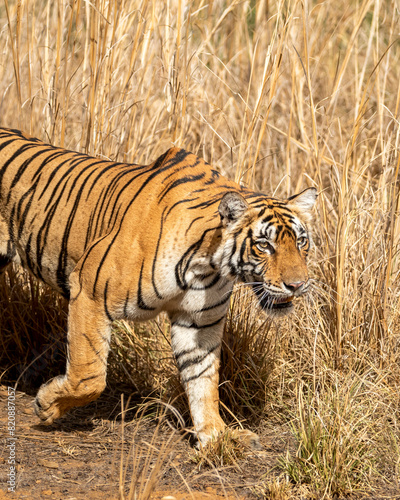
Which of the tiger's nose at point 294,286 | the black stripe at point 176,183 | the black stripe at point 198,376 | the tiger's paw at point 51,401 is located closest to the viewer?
the tiger's nose at point 294,286

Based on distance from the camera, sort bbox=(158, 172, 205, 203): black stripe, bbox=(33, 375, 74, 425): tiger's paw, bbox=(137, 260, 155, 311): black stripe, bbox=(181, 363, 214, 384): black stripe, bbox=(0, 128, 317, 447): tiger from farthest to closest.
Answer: bbox=(181, 363, 214, 384): black stripe, bbox=(33, 375, 74, 425): tiger's paw, bbox=(158, 172, 205, 203): black stripe, bbox=(137, 260, 155, 311): black stripe, bbox=(0, 128, 317, 447): tiger

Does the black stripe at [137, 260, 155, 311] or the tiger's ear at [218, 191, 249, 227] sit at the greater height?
the tiger's ear at [218, 191, 249, 227]

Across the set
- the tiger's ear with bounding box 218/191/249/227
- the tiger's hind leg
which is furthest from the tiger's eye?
the tiger's hind leg

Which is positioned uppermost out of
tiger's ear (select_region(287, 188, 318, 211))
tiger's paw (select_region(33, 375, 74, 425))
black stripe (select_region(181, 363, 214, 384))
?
tiger's ear (select_region(287, 188, 318, 211))

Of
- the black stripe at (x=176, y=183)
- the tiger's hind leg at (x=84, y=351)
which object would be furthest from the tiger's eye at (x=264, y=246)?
the tiger's hind leg at (x=84, y=351)

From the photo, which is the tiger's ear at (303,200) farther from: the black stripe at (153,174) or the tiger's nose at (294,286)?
the black stripe at (153,174)

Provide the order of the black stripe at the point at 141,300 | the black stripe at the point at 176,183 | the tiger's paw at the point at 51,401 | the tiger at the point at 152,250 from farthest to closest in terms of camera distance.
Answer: the tiger's paw at the point at 51,401
the black stripe at the point at 176,183
the black stripe at the point at 141,300
the tiger at the point at 152,250

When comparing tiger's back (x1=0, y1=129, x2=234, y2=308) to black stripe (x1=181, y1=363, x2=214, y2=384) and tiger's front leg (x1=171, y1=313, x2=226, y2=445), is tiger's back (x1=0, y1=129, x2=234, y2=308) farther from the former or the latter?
black stripe (x1=181, y1=363, x2=214, y2=384)

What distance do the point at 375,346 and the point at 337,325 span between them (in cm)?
24

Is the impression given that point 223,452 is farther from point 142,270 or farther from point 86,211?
point 86,211

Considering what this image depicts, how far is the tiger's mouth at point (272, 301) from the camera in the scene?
2906 mm

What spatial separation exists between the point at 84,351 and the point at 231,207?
3.31 ft

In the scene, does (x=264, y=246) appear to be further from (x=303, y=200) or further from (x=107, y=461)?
(x=107, y=461)

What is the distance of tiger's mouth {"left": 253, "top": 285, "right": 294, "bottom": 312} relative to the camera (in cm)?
291
